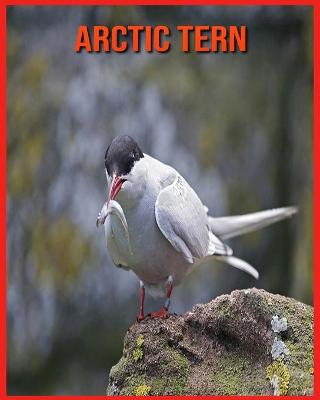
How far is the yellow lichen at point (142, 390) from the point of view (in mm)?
3405

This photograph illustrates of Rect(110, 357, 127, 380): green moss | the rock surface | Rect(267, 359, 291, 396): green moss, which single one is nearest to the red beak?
the rock surface

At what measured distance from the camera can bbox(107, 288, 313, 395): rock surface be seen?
3.12m

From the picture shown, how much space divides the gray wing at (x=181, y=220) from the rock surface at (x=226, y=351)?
434mm

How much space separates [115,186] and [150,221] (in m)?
0.33

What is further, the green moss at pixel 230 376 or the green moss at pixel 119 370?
the green moss at pixel 119 370

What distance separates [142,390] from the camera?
3.42 metres

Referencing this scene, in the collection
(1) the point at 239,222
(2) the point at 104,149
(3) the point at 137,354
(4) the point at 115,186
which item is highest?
(2) the point at 104,149

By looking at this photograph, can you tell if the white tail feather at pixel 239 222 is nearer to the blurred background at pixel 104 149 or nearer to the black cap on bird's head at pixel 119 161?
the black cap on bird's head at pixel 119 161

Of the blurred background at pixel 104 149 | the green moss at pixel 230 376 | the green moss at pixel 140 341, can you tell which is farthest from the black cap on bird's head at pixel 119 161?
the blurred background at pixel 104 149

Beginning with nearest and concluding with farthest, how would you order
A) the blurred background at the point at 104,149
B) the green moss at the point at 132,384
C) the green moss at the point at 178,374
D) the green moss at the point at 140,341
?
the green moss at the point at 178,374, the green moss at the point at 132,384, the green moss at the point at 140,341, the blurred background at the point at 104,149

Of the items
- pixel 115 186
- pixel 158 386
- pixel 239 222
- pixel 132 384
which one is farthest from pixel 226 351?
pixel 239 222

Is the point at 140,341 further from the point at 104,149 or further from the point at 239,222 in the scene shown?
the point at 104,149

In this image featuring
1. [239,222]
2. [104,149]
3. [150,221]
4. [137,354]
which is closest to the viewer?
[137,354]

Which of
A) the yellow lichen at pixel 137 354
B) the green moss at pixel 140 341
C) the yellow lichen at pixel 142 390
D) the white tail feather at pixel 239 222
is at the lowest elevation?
the yellow lichen at pixel 142 390
